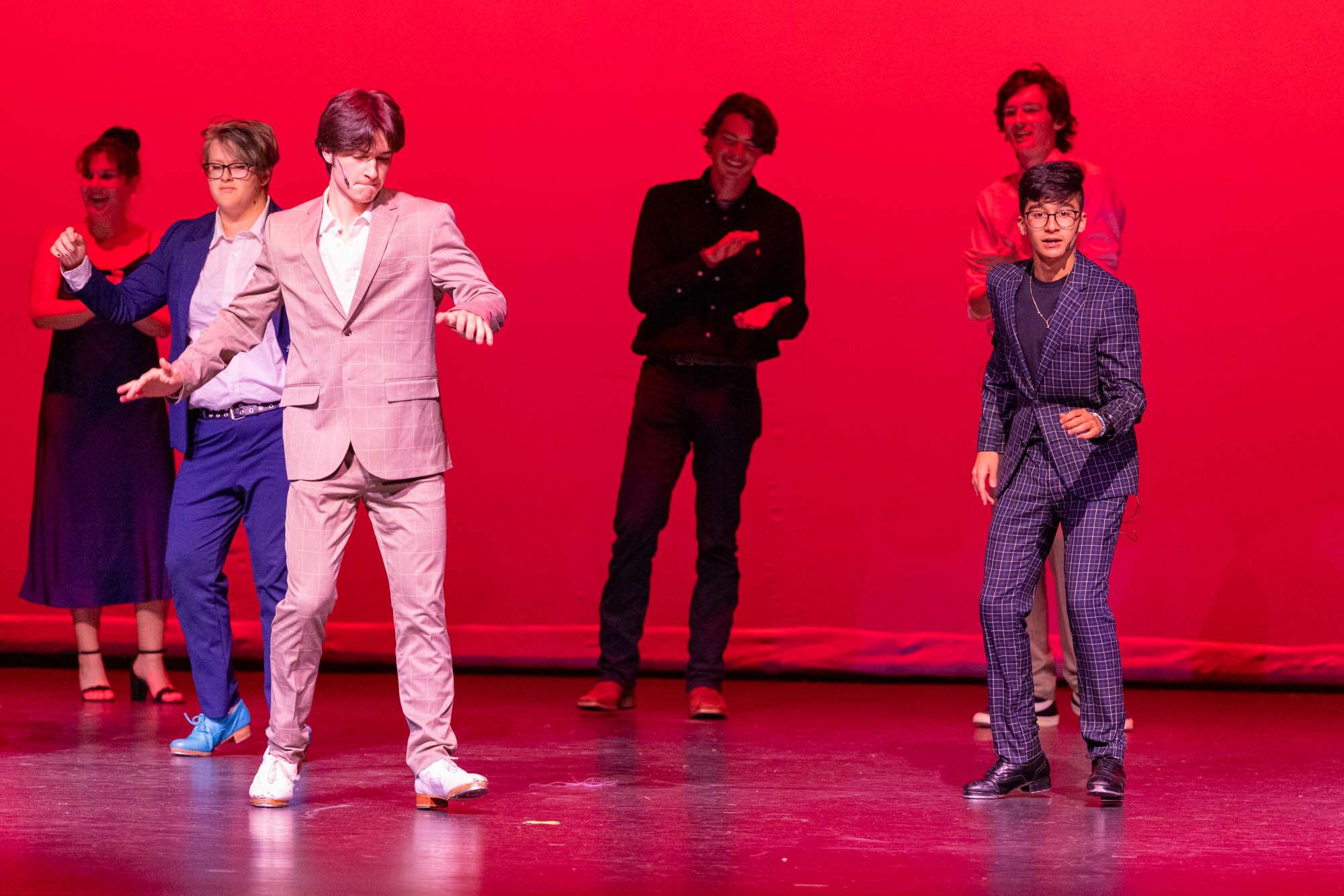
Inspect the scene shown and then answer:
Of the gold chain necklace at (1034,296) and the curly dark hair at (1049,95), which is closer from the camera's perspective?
the gold chain necklace at (1034,296)

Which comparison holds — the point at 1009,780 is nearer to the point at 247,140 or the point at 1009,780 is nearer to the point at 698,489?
the point at 698,489

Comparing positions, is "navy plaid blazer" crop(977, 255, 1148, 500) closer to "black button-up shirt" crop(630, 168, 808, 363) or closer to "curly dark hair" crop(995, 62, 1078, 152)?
"curly dark hair" crop(995, 62, 1078, 152)

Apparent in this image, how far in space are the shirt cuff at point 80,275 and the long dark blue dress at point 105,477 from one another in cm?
100

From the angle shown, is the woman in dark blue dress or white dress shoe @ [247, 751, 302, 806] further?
the woman in dark blue dress

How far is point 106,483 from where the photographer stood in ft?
15.8

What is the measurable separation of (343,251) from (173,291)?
82 cm

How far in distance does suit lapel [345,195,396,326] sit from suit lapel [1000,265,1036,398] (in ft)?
4.35

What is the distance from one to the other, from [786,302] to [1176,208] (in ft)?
5.45

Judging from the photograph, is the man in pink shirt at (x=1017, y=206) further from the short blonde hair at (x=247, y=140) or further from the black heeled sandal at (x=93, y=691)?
the black heeled sandal at (x=93, y=691)

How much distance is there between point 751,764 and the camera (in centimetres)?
380

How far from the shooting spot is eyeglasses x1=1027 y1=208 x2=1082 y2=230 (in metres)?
3.38

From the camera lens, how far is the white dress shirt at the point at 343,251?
3.21 metres

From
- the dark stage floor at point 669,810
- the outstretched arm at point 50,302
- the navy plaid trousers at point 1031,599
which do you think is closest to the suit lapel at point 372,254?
the dark stage floor at point 669,810

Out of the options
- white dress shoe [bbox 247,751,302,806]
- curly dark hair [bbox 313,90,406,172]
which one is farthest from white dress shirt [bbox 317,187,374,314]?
white dress shoe [bbox 247,751,302,806]
